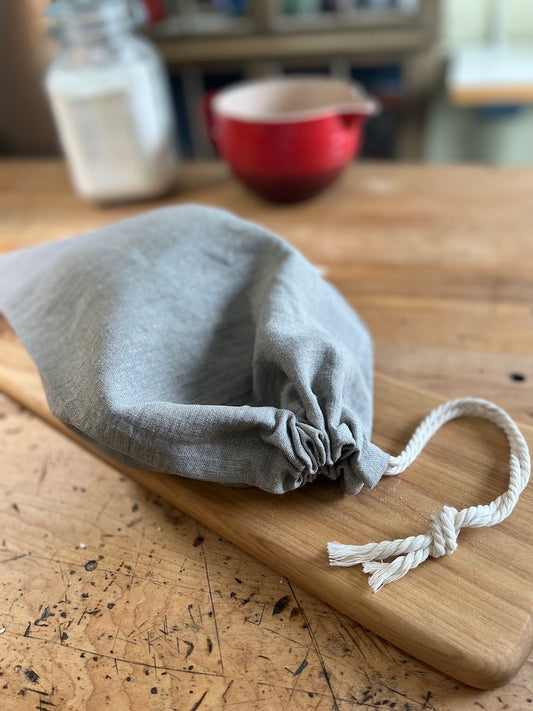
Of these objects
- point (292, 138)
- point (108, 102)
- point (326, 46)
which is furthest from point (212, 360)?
point (326, 46)

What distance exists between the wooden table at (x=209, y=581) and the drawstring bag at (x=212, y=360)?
0.16ft

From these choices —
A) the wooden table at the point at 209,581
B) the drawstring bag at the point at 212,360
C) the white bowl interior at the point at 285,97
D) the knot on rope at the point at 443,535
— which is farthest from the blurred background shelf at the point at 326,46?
the knot on rope at the point at 443,535

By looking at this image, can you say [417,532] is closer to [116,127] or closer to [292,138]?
[292,138]

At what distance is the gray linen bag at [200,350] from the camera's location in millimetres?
422

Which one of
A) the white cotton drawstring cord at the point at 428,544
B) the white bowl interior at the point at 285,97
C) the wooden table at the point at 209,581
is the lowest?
the wooden table at the point at 209,581

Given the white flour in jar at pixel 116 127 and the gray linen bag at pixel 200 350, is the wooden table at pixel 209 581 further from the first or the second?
the white flour in jar at pixel 116 127

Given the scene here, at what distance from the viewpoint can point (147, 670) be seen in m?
0.37

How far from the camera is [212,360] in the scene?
50 centimetres

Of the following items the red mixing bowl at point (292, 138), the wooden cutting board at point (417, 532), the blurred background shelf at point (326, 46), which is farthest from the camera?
the blurred background shelf at point (326, 46)

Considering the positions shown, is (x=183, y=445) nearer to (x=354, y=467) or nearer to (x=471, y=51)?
(x=354, y=467)

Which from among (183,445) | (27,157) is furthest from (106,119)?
(183,445)

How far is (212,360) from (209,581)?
0.56 ft

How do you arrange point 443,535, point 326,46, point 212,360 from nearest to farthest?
1. point 443,535
2. point 212,360
3. point 326,46

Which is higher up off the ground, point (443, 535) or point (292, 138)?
point (292, 138)
